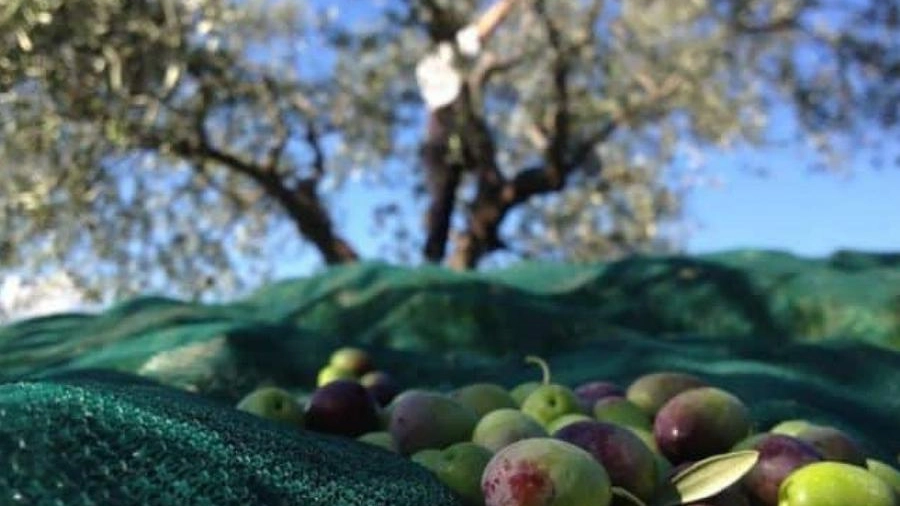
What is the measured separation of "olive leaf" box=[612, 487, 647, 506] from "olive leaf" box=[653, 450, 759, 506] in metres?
0.07

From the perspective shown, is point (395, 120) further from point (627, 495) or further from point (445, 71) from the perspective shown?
point (627, 495)

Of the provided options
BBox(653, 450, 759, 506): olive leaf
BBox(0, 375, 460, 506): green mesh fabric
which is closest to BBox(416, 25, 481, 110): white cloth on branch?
BBox(653, 450, 759, 506): olive leaf

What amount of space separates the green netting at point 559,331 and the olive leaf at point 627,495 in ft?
3.93

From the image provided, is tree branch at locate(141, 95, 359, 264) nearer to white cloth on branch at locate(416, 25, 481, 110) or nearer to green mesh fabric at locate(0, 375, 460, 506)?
white cloth on branch at locate(416, 25, 481, 110)

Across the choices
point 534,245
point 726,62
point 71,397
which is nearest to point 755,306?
point 71,397

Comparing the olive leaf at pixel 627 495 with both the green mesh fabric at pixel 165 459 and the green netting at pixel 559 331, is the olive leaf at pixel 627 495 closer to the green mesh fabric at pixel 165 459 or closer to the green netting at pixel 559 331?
the green mesh fabric at pixel 165 459

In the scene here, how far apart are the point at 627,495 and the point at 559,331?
3191 millimetres

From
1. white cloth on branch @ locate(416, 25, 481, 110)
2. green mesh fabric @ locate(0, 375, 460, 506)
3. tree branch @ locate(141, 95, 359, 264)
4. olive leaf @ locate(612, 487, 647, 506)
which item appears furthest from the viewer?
tree branch @ locate(141, 95, 359, 264)

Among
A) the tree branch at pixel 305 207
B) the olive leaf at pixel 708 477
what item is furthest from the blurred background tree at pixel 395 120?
the olive leaf at pixel 708 477

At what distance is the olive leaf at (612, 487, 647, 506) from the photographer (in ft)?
6.13

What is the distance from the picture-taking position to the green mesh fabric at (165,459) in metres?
1.38

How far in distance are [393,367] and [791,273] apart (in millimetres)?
2552

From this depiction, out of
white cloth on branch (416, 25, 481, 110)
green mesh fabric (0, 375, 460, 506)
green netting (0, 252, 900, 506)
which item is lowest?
green netting (0, 252, 900, 506)

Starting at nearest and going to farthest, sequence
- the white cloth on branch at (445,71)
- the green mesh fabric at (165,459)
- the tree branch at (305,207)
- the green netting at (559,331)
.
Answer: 1. the green mesh fabric at (165,459)
2. the green netting at (559,331)
3. the white cloth on branch at (445,71)
4. the tree branch at (305,207)
